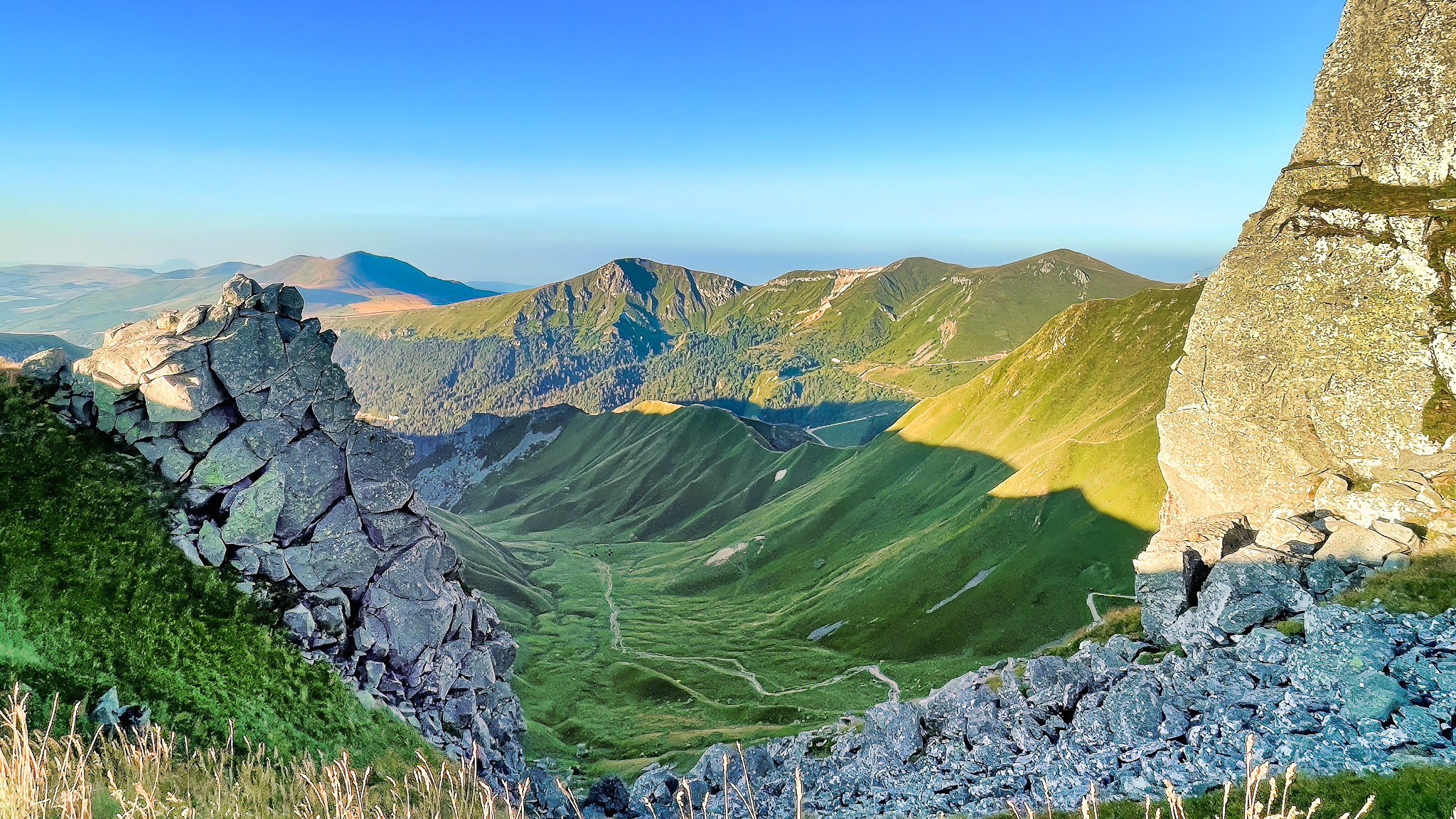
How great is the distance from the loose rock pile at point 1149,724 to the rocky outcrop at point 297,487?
20.5m

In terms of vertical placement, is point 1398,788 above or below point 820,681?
above

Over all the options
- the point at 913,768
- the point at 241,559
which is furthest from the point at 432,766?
the point at 913,768

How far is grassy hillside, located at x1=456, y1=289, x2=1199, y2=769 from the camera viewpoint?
98.7m

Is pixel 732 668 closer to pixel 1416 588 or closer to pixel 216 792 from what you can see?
pixel 1416 588

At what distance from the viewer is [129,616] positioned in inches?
1489

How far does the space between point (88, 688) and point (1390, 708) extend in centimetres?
5299

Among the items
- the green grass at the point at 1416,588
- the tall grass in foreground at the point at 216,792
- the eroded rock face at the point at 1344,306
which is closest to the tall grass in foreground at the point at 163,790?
the tall grass in foreground at the point at 216,792

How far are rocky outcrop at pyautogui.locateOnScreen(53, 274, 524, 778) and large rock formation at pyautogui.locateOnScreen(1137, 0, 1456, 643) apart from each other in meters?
49.1

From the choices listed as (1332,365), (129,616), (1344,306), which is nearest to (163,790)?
(129,616)

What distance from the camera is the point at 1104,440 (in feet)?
420

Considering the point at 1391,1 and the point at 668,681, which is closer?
the point at 1391,1

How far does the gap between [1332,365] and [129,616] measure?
243ft

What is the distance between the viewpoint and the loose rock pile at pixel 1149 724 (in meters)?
22.8

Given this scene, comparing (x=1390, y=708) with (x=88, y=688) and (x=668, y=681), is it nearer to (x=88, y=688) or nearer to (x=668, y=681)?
(x=88, y=688)
